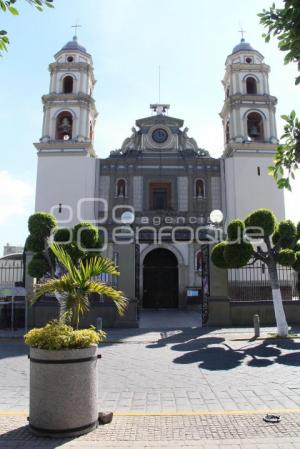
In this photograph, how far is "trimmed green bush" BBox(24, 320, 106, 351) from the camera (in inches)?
195

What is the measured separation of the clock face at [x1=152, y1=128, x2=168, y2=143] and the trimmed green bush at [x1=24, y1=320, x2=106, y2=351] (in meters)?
24.5

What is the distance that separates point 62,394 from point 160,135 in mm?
25356

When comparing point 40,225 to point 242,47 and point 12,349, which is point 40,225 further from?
point 242,47

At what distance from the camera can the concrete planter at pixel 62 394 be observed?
4.70m

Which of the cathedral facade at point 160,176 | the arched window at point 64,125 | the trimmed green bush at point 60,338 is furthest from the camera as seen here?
the arched window at point 64,125

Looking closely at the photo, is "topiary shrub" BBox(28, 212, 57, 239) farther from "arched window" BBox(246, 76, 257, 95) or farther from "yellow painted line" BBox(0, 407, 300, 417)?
"arched window" BBox(246, 76, 257, 95)

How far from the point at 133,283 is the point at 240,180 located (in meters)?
14.6

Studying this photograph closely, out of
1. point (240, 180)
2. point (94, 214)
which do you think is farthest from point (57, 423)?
point (240, 180)

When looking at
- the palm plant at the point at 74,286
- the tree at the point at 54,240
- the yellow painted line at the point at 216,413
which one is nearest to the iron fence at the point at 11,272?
the tree at the point at 54,240

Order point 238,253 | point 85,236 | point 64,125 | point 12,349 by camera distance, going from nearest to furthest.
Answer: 1. point 12,349
2. point 238,253
3. point 85,236
4. point 64,125

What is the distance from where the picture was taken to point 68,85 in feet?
100

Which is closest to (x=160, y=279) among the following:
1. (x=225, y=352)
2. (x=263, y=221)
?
(x=263, y=221)

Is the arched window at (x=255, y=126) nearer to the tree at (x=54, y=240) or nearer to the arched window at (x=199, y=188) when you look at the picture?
the arched window at (x=199, y=188)

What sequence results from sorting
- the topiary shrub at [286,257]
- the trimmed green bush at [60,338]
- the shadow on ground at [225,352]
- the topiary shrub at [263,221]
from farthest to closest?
the topiary shrub at [286,257] → the topiary shrub at [263,221] → the shadow on ground at [225,352] → the trimmed green bush at [60,338]
